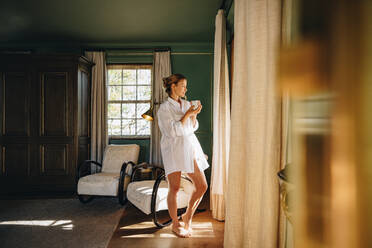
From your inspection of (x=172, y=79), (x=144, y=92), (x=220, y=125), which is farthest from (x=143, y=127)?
(x=172, y=79)

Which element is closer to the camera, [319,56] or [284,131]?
[319,56]

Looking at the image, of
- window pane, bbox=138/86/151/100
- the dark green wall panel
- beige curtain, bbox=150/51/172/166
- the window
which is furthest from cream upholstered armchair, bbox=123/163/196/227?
window pane, bbox=138/86/151/100

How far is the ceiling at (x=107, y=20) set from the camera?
129 inches

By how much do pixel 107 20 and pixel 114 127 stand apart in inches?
80.1

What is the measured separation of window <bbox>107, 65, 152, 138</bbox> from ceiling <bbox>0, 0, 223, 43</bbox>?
26.4 inches

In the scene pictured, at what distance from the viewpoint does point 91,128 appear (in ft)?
15.1

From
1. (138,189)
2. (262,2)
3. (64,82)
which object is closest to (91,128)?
(64,82)

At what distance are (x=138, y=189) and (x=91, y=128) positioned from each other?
2.26m

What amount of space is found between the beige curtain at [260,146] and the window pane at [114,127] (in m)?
3.63

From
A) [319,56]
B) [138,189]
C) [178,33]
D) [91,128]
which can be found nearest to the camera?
[319,56]

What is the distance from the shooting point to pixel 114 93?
486 centimetres

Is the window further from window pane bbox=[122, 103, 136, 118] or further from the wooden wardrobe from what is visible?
the wooden wardrobe

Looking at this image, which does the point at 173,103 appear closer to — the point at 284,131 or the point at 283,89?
the point at 284,131

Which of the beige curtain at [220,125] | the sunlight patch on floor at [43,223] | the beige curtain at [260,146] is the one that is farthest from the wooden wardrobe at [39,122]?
the beige curtain at [260,146]
